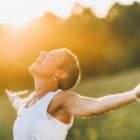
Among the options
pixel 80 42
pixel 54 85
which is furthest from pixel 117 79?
pixel 54 85

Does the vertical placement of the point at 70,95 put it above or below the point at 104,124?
above

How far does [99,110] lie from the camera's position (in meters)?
2.89

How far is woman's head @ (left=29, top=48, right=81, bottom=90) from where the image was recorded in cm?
314

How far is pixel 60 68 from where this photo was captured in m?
3.19

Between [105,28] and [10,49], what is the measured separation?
1.66m

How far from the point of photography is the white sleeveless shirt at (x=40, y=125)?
3.02 meters

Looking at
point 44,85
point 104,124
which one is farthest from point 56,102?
point 104,124

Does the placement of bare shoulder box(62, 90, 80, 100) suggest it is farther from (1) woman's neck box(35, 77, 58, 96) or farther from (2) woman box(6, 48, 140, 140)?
(1) woman's neck box(35, 77, 58, 96)

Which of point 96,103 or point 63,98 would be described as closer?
point 96,103

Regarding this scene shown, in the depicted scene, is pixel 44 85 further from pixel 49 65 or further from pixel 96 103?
pixel 96 103

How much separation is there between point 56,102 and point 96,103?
0.71 feet

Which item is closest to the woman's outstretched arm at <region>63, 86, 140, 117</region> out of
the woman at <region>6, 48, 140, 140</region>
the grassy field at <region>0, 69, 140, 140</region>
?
the woman at <region>6, 48, 140, 140</region>

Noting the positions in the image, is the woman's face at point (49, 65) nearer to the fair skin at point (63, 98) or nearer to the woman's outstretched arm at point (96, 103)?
the fair skin at point (63, 98)

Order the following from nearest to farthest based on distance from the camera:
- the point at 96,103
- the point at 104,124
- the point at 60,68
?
1. the point at 96,103
2. the point at 60,68
3. the point at 104,124
